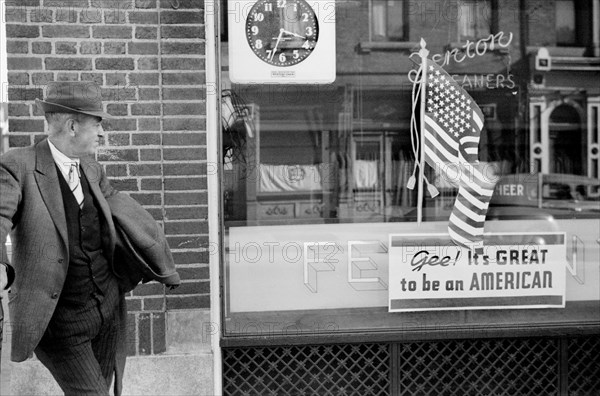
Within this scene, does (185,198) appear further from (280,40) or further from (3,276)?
(3,276)

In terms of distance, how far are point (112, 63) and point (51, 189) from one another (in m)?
1.47

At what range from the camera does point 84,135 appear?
10.4 ft

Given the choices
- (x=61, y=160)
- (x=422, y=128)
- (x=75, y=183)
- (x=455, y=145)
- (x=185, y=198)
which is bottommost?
(x=185, y=198)

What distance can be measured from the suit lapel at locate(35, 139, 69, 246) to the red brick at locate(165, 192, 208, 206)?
4.26ft

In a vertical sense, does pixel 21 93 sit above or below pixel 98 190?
above

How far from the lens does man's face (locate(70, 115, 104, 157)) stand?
3156 millimetres

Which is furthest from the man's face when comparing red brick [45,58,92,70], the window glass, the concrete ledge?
the window glass

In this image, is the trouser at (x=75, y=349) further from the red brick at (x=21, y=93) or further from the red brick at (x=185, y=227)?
the red brick at (x=21, y=93)

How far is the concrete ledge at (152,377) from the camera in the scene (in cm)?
429

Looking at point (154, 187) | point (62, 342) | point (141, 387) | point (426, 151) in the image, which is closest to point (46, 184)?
point (62, 342)

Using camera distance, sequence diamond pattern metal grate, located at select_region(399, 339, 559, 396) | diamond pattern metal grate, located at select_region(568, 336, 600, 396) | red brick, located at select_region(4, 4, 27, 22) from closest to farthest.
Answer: red brick, located at select_region(4, 4, 27, 22), diamond pattern metal grate, located at select_region(399, 339, 559, 396), diamond pattern metal grate, located at select_region(568, 336, 600, 396)

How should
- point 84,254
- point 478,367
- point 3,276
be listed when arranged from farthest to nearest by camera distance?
point 478,367 → point 84,254 → point 3,276

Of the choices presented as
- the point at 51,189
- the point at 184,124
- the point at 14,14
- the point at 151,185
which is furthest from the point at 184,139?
the point at 51,189

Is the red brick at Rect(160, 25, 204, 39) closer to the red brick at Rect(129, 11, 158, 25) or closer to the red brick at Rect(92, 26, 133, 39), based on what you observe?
the red brick at Rect(129, 11, 158, 25)
